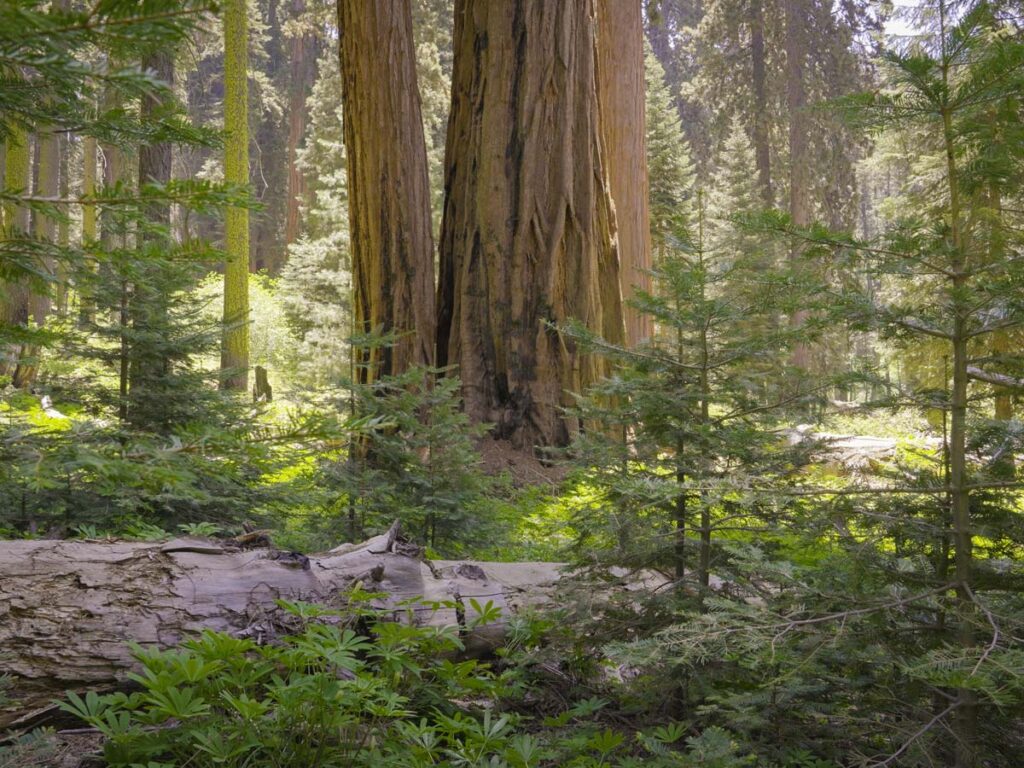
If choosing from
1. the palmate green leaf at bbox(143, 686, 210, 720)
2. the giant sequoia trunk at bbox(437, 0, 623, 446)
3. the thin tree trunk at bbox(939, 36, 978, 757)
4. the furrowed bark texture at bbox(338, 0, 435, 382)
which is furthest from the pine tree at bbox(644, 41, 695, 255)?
the palmate green leaf at bbox(143, 686, 210, 720)

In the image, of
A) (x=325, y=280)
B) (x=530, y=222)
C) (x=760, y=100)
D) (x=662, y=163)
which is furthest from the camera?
(x=760, y=100)

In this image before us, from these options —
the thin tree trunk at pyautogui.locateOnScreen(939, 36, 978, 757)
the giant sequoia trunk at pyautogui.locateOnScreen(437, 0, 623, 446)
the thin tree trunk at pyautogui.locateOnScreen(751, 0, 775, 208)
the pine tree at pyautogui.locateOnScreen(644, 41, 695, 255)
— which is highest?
the thin tree trunk at pyautogui.locateOnScreen(751, 0, 775, 208)

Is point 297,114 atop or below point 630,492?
atop

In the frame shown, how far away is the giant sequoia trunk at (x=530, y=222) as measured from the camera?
25.3 ft

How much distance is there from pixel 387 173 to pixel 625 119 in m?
3.64

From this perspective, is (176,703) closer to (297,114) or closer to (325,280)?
(325,280)

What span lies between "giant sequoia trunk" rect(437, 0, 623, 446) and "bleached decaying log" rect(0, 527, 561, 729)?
4.10 m

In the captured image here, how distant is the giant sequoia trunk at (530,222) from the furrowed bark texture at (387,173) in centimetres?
52

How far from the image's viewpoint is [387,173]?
7762 millimetres

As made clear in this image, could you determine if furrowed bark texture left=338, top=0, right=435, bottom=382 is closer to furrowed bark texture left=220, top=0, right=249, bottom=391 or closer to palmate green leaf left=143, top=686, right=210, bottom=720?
furrowed bark texture left=220, top=0, right=249, bottom=391

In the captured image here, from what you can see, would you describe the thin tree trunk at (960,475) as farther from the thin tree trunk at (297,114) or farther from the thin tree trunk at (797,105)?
the thin tree trunk at (297,114)

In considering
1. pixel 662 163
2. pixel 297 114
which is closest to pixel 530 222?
pixel 662 163

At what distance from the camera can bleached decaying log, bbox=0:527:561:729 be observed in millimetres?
2686

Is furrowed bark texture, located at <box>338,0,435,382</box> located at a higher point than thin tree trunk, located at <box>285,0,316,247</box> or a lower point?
lower
